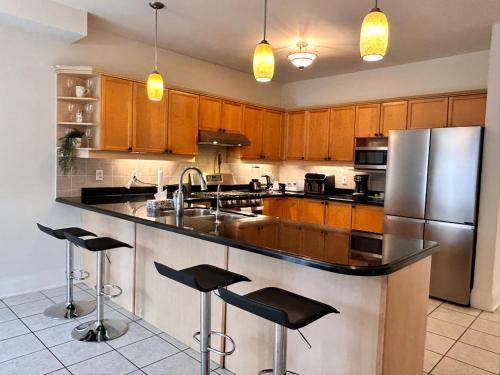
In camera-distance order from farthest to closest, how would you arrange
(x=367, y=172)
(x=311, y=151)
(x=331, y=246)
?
(x=311, y=151)
(x=367, y=172)
(x=331, y=246)

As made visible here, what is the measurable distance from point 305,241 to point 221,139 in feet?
10.1

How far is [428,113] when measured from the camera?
460 cm

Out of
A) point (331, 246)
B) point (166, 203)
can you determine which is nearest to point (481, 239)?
point (331, 246)

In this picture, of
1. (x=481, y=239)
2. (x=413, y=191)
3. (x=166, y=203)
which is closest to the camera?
(x=166, y=203)

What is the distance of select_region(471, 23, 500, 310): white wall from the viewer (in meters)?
3.62

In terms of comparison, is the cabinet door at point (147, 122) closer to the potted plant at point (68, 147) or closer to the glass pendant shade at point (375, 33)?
the potted plant at point (68, 147)

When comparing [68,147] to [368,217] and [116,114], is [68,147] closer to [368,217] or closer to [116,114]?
[116,114]

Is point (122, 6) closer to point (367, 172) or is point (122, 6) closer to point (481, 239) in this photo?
point (367, 172)

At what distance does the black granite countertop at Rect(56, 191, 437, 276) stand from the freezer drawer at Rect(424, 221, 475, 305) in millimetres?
1873

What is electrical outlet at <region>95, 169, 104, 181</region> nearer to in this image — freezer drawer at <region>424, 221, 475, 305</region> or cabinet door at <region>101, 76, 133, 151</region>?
cabinet door at <region>101, 76, 133, 151</region>

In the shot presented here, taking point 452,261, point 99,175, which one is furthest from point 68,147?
point 452,261

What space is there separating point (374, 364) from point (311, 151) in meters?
4.29

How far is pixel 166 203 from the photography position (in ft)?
11.0

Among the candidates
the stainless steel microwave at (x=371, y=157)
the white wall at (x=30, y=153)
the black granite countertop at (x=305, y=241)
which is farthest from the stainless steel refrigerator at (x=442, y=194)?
the white wall at (x=30, y=153)
